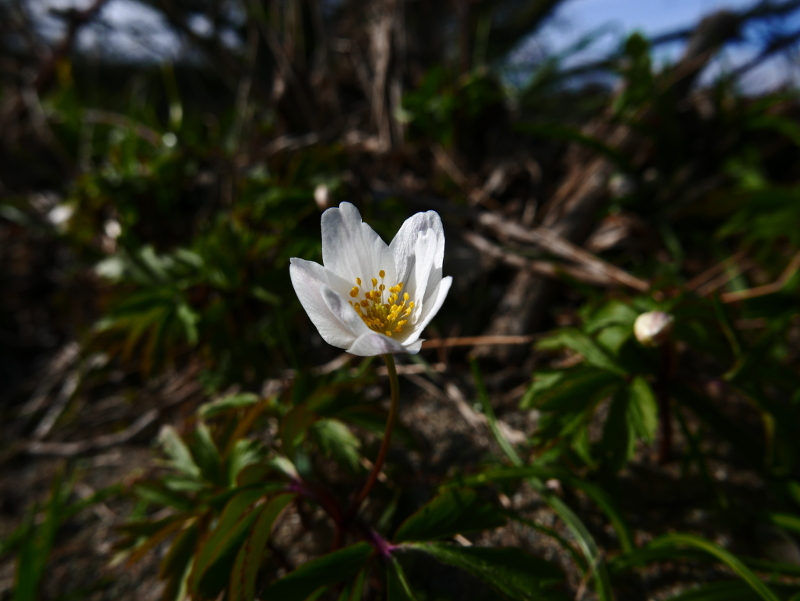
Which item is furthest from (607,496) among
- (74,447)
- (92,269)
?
(92,269)

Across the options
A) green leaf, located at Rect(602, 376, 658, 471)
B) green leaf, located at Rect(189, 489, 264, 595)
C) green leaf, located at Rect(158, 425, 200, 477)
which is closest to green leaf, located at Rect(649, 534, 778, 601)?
green leaf, located at Rect(602, 376, 658, 471)

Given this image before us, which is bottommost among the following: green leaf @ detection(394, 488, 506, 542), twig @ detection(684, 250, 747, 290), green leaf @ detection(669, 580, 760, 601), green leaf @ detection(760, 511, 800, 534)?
green leaf @ detection(669, 580, 760, 601)

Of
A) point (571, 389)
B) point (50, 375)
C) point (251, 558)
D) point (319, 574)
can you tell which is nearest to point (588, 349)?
point (571, 389)

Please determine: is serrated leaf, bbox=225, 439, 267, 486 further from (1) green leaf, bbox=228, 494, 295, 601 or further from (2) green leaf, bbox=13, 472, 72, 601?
(2) green leaf, bbox=13, 472, 72, 601

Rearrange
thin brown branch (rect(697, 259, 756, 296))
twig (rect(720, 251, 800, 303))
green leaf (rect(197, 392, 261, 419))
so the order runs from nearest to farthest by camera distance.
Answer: green leaf (rect(197, 392, 261, 419)) < twig (rect(720, 251, 800, 303)) < thin brown branch (rect(697, 259, 756, 296))

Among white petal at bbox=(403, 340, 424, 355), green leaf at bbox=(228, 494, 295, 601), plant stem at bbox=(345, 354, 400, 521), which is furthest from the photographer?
green leaf at bbox=(228, 494, 295, 601)

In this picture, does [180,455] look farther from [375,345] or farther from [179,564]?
[375,345]

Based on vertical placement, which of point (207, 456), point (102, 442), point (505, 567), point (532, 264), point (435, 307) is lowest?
point (505, 567)
